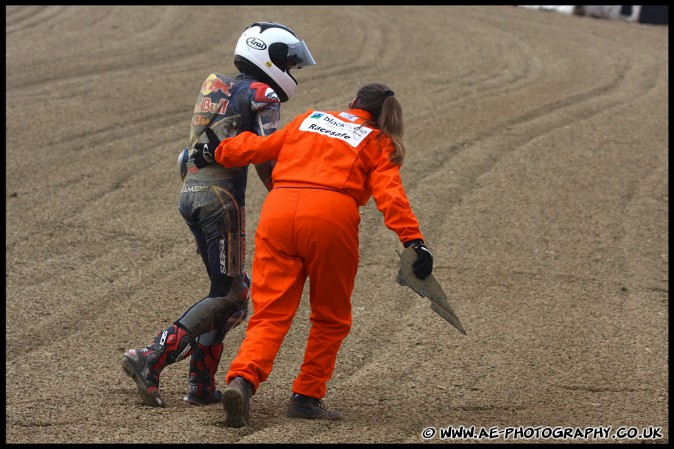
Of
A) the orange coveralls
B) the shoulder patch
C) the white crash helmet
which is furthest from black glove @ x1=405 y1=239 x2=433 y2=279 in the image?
the white crash helmet

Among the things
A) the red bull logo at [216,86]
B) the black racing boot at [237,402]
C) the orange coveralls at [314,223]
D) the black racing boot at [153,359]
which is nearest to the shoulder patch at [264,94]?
the red bull logo at [216,86]

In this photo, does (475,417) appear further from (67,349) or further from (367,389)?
(67,349)

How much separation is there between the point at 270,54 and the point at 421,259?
1.50 m

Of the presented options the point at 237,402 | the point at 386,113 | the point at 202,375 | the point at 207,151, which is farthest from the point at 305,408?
the point at 386,113

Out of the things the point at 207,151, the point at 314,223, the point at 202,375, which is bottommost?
the point at 202,375

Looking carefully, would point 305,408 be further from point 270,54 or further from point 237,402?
point 270,54

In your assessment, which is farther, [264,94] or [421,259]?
[264,94]

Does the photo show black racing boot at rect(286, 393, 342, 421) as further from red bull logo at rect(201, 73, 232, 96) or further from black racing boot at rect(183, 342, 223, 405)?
red bull logo at rect(201, 73, 232, 96)

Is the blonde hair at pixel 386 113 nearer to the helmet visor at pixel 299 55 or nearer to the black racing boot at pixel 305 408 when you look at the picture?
the helmet visor at pixel 299 55

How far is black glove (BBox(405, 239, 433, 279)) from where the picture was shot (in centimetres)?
492

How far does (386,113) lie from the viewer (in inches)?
206

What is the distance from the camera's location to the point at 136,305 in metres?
7.57

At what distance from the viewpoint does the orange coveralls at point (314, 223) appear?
491 centimetres

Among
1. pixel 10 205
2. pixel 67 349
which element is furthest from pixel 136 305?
pixel 10 205
